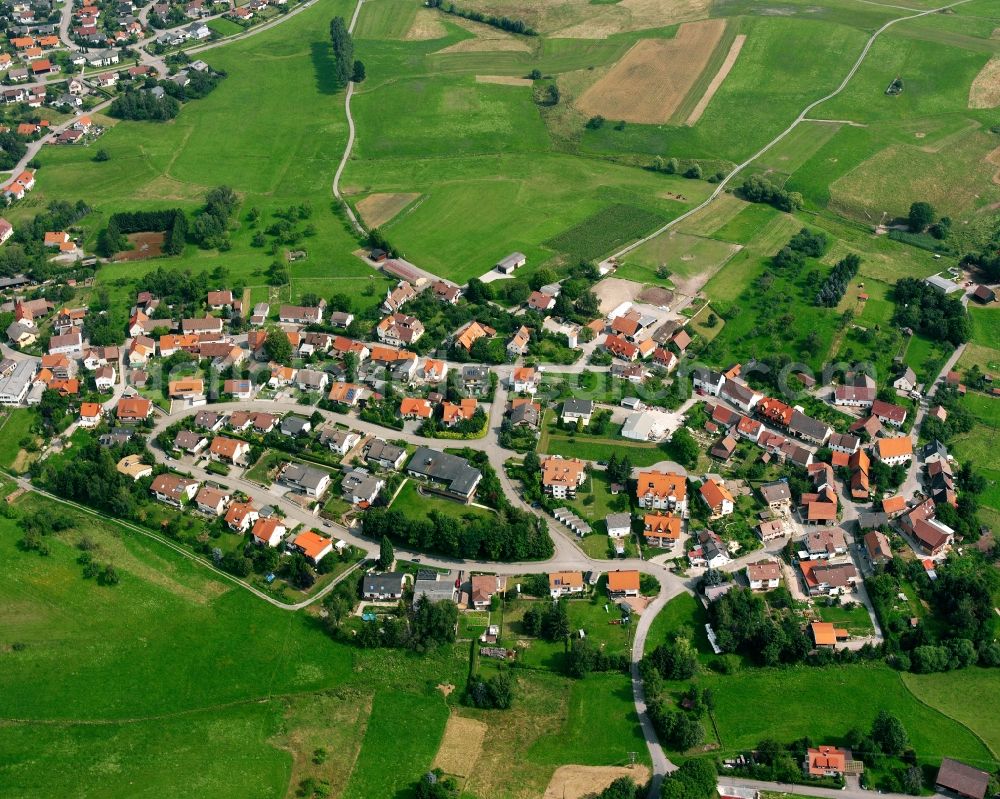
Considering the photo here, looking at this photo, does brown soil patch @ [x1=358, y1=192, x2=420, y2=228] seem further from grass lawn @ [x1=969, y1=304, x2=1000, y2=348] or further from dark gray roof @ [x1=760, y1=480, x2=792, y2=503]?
grass lawn @ [x1=969, y1=304, x2=1000, y2=348]

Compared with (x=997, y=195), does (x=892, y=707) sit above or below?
below

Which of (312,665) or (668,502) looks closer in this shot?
(312,665)

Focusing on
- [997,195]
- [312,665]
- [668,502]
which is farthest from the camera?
[997,195]

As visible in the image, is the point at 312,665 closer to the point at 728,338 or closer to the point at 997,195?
the point at 728,338

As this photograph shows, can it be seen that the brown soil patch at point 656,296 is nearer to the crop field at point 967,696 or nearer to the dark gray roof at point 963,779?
the crop field at point 967,696

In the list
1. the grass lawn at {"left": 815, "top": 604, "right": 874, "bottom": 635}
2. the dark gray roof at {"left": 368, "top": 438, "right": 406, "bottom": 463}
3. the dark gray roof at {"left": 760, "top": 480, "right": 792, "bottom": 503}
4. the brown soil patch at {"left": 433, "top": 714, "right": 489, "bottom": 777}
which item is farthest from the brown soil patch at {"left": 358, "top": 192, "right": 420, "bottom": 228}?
the grass lawn at {"left": 815, "top": 604, "right": 874, "bottom": 635}

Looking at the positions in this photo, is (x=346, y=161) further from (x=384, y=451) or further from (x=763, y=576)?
(x=763, y=576)

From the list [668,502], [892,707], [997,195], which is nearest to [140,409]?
[668,502]
